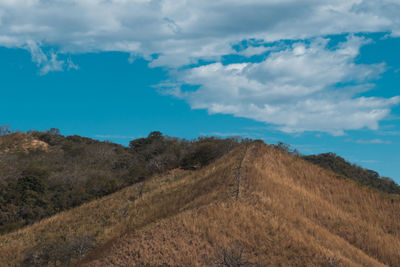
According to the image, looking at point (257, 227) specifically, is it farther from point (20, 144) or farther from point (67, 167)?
point (20, 144)

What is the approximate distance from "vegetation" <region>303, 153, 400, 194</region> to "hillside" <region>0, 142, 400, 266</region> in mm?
49043

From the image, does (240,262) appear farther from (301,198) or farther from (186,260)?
(301,198)

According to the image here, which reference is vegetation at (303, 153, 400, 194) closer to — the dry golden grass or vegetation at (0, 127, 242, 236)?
vegetation at (0, 127, 242, 236)

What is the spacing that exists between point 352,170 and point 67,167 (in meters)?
62.1

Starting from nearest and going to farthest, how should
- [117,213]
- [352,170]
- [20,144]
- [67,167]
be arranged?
1. [117,213]
2. [352,170]
3. [67,167]
4. [20,144]

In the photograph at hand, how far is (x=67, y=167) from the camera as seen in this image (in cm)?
7825

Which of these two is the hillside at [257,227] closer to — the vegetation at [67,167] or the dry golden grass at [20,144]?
the vegetation at [67,167]

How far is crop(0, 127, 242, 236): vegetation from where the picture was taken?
1849 inches

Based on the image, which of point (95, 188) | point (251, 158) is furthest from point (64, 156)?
point (251, 158)

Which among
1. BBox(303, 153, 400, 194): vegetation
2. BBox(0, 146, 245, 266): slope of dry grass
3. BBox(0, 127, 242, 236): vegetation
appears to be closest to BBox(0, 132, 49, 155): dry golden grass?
BBox(0, 127, 242, 236): vegetation

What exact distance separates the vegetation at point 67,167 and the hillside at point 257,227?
18048 millimetres

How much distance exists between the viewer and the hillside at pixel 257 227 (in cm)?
1248

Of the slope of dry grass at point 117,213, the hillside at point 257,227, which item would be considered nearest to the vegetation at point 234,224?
the hillside at point 257,227

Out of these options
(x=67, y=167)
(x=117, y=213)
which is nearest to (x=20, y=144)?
(x=67, y=167)
